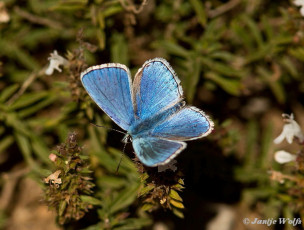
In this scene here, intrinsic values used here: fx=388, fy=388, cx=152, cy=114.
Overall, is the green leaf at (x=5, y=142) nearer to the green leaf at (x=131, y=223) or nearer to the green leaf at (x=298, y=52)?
the green leaf at (x=131, y=223)

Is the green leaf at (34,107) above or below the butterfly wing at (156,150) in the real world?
below

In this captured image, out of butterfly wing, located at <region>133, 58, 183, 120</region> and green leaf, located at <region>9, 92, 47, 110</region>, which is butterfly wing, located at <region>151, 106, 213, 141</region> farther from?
green leaf, located at <region>9, 92, 47, 110</region>

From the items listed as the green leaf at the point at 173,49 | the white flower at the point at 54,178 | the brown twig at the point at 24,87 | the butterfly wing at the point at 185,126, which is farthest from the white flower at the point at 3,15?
the butterfly wing at the point at 185,126

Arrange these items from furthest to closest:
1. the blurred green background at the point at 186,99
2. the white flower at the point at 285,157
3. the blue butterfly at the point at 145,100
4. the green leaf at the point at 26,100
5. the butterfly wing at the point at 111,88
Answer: the green leaf at the point at 26,100, the blurred green background at the point at 186,99, the white flower at the point at 285,157, the butterfly wing at the point at 111,88, the blue butterfly at the point at 145,100

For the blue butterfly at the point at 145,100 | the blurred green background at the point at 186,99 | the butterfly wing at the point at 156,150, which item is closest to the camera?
the butterfly wing at the point at 156,150

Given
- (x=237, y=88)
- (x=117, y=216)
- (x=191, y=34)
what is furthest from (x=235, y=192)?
(x=191, y=34)

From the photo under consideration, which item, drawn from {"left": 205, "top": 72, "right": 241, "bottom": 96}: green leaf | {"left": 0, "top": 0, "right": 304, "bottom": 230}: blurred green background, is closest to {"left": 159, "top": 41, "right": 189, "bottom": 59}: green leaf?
{"left": 0, "top": 0, "right": 304, "bottom": 230}: blurred green background
